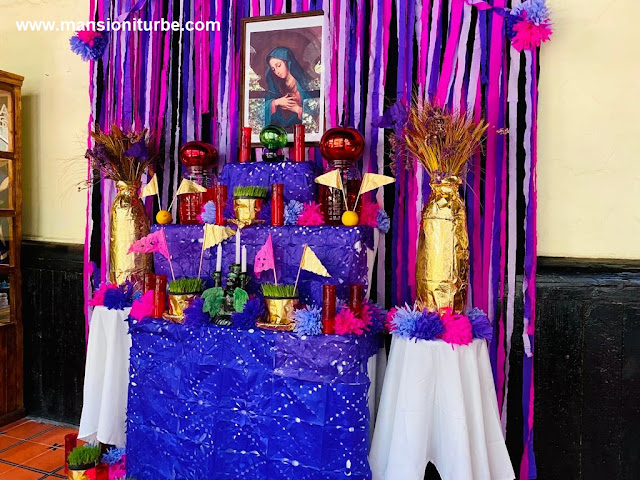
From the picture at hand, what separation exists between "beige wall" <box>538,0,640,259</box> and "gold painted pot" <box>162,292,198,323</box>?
1.58 meters

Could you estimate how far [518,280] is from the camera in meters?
2.48

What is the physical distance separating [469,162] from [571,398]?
1124 millimetres

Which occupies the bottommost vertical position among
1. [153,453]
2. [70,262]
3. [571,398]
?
[153,453]

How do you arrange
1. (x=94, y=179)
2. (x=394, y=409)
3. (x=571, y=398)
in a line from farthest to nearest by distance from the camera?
(x=94, y=179), (x=571, y=398), (x=394, y=409)

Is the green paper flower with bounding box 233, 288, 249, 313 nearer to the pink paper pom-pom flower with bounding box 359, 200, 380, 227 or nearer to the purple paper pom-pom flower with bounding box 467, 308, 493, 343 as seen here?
the pink paper pom-pom flower with bounding box 359, 200, 380, 227

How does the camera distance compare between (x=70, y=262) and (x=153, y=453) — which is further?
(x=70, y=262)

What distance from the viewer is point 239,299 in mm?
2293

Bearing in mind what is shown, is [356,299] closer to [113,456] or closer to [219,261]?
[219,261]

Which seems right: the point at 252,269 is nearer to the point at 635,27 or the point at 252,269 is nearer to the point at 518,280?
the point at 518,280

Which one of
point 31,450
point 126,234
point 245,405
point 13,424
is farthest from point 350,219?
point 13,424

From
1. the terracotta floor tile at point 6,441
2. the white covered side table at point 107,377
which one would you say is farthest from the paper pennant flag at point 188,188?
the terracotta floor tile at point 6,441

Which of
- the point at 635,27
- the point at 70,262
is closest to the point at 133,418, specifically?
the point at 70,262

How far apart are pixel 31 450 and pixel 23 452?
0.13 feet

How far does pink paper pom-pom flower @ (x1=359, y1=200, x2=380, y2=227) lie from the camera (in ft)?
8.23
